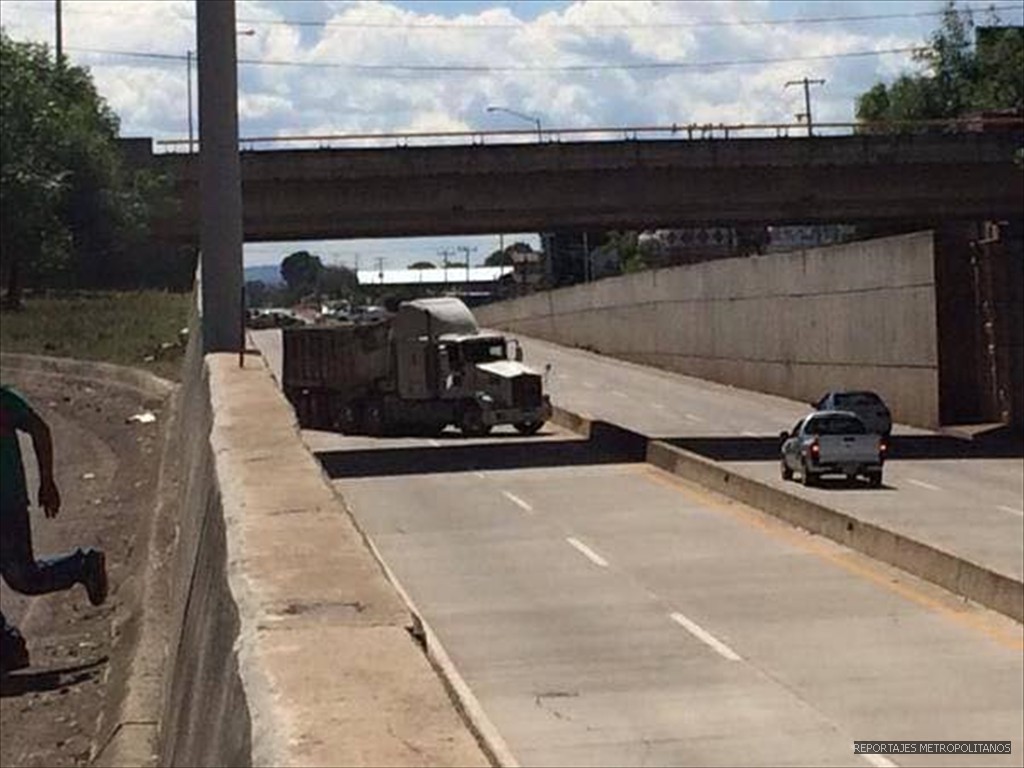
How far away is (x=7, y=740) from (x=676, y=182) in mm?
43086

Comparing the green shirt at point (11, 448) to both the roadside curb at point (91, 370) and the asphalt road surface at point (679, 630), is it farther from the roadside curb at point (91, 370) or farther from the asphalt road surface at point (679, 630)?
the roadside curb at point (91, 370)

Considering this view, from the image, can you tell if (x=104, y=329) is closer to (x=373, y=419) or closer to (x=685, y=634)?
(x=373, y=419)

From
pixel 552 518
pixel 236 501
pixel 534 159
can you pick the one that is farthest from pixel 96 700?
pixel 534 159

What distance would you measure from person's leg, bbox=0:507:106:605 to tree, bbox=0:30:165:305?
5288 centimetres

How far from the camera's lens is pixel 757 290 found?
82.8 metres

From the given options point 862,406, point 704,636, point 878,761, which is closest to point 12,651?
point 878,761

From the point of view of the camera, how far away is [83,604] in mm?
20875

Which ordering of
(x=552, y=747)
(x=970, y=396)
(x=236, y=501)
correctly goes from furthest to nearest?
(x=970, y=396) → (x=552, y=747) → (x=236, y=501)

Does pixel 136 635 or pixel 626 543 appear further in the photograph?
pixel 626 543

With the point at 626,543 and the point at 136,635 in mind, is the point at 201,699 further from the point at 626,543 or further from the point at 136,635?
the point at 626,543

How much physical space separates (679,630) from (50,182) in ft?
173

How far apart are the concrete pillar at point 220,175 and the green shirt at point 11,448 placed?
14267 millimetres

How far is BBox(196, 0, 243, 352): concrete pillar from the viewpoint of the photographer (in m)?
24.1

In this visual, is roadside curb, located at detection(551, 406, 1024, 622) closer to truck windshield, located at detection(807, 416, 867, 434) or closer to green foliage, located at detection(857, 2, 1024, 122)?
truck windshield, located at detection(807, 416, 867, 434)
